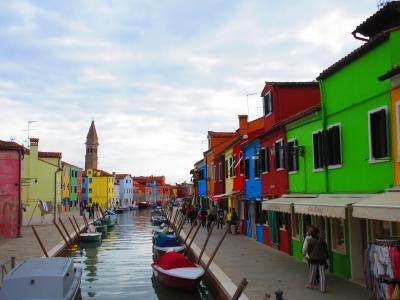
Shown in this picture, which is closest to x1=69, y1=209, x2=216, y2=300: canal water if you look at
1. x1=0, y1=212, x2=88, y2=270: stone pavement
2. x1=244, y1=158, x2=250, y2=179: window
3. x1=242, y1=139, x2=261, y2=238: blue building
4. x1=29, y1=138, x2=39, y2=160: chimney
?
x1=0, y1=212, x2=88, y2=270: stone pavement

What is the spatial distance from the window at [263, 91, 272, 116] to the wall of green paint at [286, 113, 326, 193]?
11.9 ft

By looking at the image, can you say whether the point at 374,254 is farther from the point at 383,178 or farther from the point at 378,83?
the point at 378,83

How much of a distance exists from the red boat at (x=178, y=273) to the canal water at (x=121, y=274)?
0.44m

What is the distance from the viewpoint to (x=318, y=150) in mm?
16984

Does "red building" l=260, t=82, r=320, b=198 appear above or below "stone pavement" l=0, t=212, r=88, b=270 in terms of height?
above

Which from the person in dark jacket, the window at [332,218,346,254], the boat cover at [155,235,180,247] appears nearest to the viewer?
the person in dark jacket

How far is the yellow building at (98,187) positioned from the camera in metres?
98.4

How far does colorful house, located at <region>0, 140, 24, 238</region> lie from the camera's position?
31.3m

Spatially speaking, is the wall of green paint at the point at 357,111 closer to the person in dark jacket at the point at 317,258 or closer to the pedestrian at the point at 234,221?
the person in dark jacket at the point at 317,258

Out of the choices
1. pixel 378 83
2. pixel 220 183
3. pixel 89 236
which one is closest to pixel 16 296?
pixel 378 83

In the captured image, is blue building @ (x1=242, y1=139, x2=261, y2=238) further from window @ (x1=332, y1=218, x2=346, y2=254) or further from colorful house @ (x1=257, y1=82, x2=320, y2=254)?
window @ (x1=332, y1=218, x2=346, y2=254)

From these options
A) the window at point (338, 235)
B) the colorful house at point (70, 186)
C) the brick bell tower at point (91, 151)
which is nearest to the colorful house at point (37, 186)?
the colorful house at point (70, 186)

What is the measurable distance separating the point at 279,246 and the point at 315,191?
17.5 feet

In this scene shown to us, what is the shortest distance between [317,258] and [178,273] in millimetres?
5392
